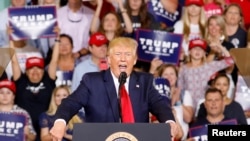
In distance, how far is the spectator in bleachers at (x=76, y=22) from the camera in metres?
8.01

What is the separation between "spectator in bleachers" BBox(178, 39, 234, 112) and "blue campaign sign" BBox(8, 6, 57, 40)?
52.2 inches

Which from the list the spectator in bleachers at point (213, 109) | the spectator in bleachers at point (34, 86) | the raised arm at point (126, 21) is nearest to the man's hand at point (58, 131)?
the spectator in bleachers at point (213, 109)

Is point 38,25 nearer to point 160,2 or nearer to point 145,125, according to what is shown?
point 160,2

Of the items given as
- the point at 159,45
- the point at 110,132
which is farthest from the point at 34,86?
the point at 110,132

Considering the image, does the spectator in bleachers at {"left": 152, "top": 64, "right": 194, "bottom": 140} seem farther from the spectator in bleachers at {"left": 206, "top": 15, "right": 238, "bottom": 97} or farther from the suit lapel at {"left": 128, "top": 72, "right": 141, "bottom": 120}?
the suit lapel at {"left": 128, "top": 72, "right": 141, "bottom": 120}

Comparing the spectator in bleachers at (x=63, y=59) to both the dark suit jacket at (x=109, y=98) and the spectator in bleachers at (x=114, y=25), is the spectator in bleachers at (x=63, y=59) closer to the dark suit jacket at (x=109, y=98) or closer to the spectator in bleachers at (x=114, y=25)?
the spectator in bleachers at (x=114, y=25)

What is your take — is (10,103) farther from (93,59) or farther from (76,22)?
(76,22)

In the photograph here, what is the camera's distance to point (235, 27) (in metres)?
8.12

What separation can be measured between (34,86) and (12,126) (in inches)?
28.8

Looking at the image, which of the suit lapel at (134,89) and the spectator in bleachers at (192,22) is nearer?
the suit lapel at (134,89)

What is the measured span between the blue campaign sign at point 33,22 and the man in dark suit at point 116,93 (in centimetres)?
332

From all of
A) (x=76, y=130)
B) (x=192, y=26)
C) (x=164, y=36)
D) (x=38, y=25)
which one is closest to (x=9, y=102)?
(x=38, y=25)

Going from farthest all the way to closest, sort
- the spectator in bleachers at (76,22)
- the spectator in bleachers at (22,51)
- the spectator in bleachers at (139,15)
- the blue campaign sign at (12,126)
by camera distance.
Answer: the spectator in bleachers at (76,22), the spectator in bleachers at (139,15), the spectator in bleachers at (22,51), the blue campaign sign at (12,126)

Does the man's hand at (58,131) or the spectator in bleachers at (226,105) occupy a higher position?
the man's hand at (58,131)
